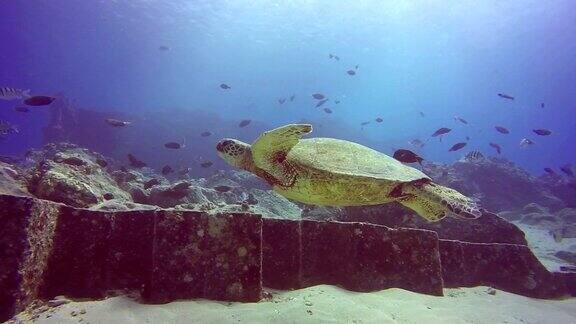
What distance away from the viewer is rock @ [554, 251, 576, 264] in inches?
372

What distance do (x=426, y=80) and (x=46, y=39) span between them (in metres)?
128

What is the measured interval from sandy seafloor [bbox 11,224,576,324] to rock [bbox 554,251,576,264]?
617 centimetres

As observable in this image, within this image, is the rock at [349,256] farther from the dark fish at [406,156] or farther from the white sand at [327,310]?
the dark fish at [406,156]

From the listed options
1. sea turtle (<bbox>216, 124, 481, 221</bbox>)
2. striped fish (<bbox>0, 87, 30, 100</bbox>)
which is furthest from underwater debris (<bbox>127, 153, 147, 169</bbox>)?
sea turtle (<bbox>216, 124, 481, 221</bbox>)

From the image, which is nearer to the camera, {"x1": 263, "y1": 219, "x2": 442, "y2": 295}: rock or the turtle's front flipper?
{"x1": 263, "y1": 219, "x2": 442, "y2": 295}: rock

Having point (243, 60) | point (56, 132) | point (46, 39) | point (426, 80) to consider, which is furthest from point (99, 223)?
point (426, 80)

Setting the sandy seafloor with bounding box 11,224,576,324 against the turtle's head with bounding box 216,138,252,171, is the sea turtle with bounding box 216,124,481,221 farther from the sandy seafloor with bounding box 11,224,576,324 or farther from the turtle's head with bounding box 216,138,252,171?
the sandy seafloor with bounding box 11,224,576,324

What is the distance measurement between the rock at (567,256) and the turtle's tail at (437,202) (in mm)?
7648

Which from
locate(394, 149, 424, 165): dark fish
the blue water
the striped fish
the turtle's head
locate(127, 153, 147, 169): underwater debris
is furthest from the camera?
the blue water

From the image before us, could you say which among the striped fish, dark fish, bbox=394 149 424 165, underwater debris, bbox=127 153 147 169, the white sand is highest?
the striped fish

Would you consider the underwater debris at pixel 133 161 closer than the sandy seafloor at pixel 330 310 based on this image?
No

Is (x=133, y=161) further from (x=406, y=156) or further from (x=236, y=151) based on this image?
(x=406, y=156)

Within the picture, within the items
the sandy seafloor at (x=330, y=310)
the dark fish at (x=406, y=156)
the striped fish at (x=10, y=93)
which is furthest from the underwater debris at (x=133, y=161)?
the dark fish at (x=406, y=156)

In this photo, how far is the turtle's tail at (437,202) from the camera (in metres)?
4.52
